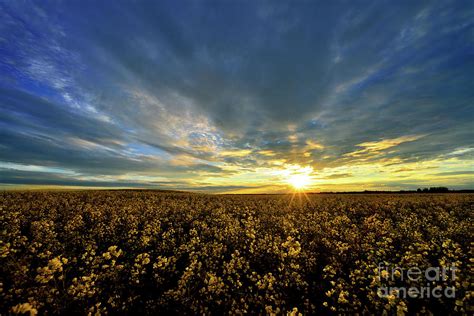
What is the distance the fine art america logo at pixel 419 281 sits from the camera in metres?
5.43

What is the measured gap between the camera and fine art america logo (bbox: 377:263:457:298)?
5430mm

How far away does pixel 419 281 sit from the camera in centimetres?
586

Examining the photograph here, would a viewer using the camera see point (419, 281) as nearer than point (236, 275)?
Yes

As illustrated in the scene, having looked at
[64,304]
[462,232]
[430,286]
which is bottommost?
[64,304]

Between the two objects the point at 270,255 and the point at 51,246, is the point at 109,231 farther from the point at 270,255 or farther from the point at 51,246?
the point at 270,255

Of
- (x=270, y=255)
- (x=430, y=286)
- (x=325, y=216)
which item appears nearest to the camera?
(x=430, y=286)

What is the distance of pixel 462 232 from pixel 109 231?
61.5 feet

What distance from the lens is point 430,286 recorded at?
19.1ft

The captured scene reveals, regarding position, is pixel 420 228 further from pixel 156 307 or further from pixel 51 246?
pixel 51 246

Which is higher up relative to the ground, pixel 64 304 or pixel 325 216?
pixel 325 216

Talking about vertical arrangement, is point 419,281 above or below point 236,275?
above

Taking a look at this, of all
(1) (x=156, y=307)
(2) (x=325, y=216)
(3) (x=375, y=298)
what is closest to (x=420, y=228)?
(2) (x=325, y=216)

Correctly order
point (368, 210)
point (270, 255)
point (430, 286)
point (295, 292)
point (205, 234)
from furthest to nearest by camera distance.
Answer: point (368, 210) → point (205, 234) → point (270, 255) → point (295, 292) → point (430, 286)

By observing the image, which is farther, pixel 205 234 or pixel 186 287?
pixel 205 234
